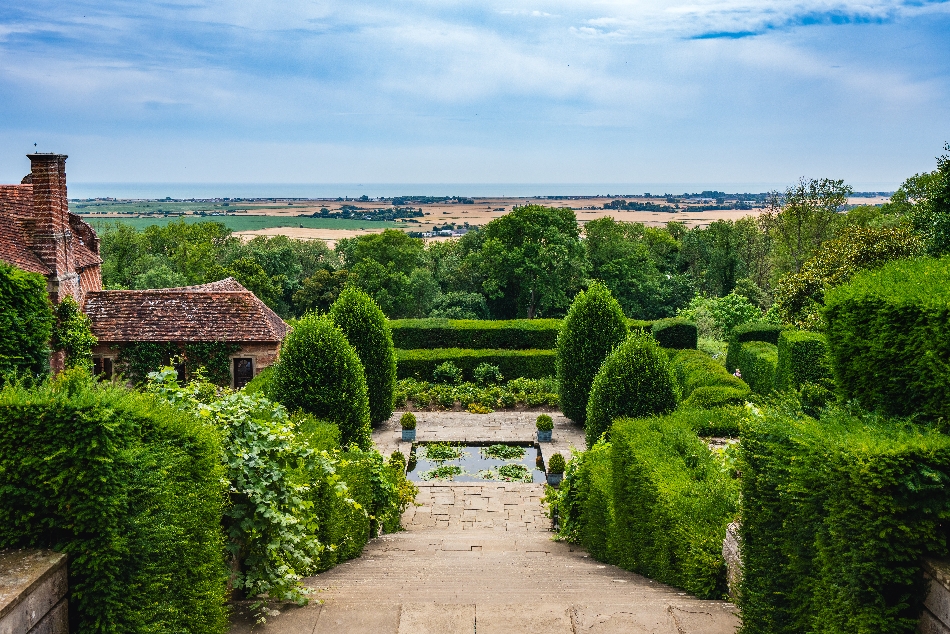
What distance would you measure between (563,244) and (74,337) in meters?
28.6

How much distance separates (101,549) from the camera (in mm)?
4414

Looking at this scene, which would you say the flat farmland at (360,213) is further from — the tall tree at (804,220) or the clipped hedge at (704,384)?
the clipped hedge at (704,384)

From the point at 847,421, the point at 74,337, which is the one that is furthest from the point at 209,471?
the point at 74,337

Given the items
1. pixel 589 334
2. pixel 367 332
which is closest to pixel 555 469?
pixel 589 334

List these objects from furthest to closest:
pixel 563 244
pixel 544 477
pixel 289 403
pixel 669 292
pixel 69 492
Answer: pixel 669 292, pixel 563 244, pixel 544 477, pixel 289 403, pixel 69 492

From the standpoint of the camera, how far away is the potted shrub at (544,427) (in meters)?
18.2

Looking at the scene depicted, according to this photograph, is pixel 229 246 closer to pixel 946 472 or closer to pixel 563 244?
pixel 563 244

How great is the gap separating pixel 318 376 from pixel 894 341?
32.2 feet

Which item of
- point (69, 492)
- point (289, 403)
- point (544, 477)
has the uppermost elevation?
point (69, 492)

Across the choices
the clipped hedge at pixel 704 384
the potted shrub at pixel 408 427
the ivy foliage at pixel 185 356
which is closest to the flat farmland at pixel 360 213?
the ivy foliage at pixel 185 356

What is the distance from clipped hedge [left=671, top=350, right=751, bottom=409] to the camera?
16109 mm

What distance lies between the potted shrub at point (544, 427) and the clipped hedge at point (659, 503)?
6.92 m

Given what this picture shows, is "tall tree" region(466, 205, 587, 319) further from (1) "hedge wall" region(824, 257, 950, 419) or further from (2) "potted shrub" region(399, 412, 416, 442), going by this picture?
(1) "hedge wall" region(824, 257, 950, 419)

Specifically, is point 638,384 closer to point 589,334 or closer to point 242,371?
point 589,334
